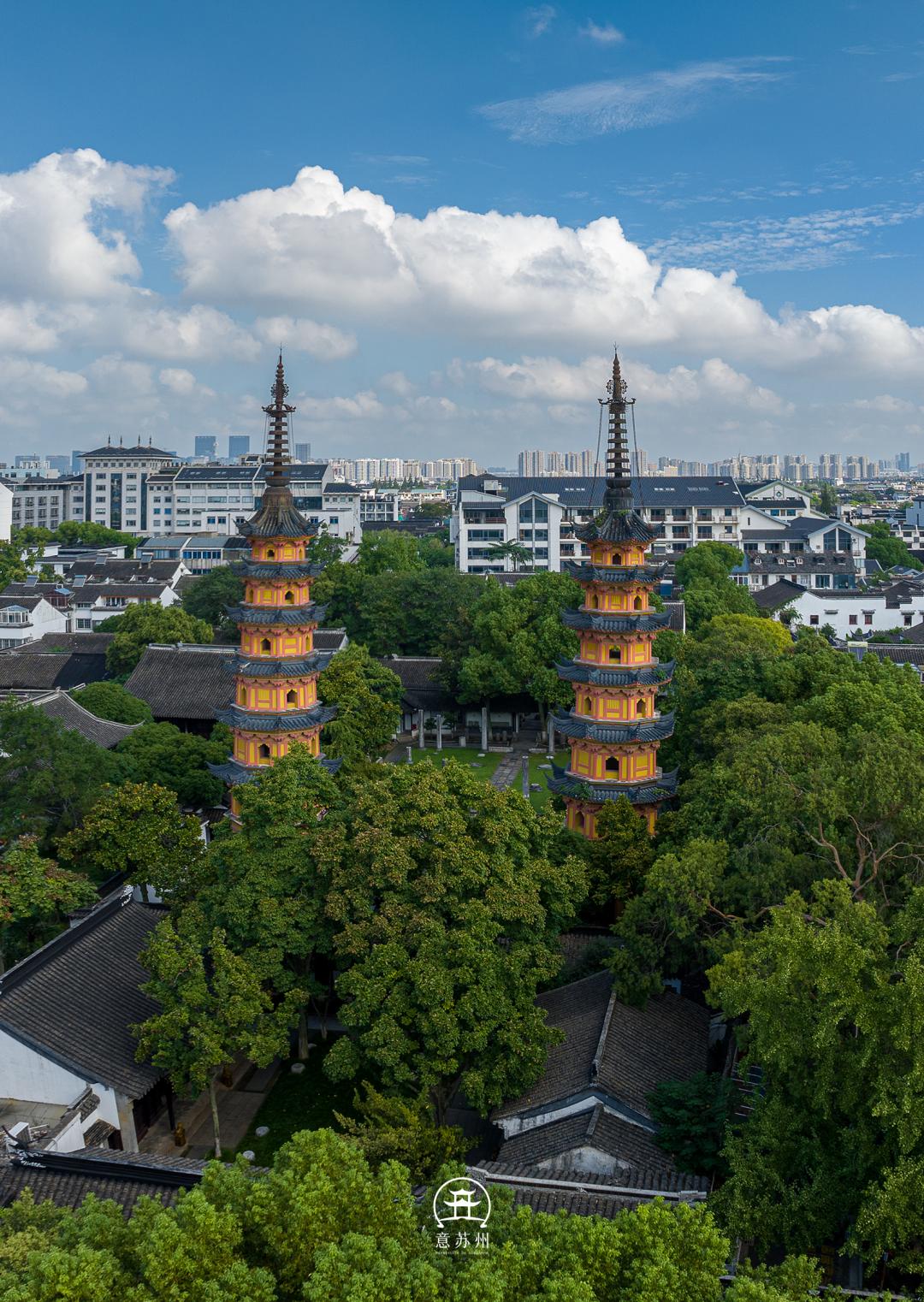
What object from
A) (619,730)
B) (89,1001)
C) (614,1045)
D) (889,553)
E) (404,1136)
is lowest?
(614,1045)

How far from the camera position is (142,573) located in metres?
67.6

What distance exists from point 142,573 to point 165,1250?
6197cm

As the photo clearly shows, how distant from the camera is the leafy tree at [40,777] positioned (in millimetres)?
24500

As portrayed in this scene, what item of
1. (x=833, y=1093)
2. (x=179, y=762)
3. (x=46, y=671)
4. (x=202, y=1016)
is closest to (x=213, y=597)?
(x=46, y=671)

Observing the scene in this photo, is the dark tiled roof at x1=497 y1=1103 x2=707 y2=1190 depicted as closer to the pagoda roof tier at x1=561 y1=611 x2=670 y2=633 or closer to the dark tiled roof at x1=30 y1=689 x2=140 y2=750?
the pagoda roof tier at x1=561 y1=611 x2=670 y2=633

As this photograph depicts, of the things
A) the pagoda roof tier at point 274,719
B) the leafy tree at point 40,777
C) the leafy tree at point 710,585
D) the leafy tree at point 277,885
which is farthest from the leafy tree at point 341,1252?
the leafy tree at point 710,585

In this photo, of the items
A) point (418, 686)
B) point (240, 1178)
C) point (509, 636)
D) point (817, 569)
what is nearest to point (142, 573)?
point (418, 686)

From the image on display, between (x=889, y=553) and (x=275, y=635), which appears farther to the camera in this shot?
(x=889, y=553)

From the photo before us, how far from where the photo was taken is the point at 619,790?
2595 centimetres

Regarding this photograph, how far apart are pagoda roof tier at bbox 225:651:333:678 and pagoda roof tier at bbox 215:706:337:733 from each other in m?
0.96

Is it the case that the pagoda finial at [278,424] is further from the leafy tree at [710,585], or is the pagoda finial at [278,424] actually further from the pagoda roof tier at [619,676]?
the leafy tree at [710,585]

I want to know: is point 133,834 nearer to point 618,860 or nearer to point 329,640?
point 618,860

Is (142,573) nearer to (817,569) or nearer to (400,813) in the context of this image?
(817,569)

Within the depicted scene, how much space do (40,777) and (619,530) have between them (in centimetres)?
1499
